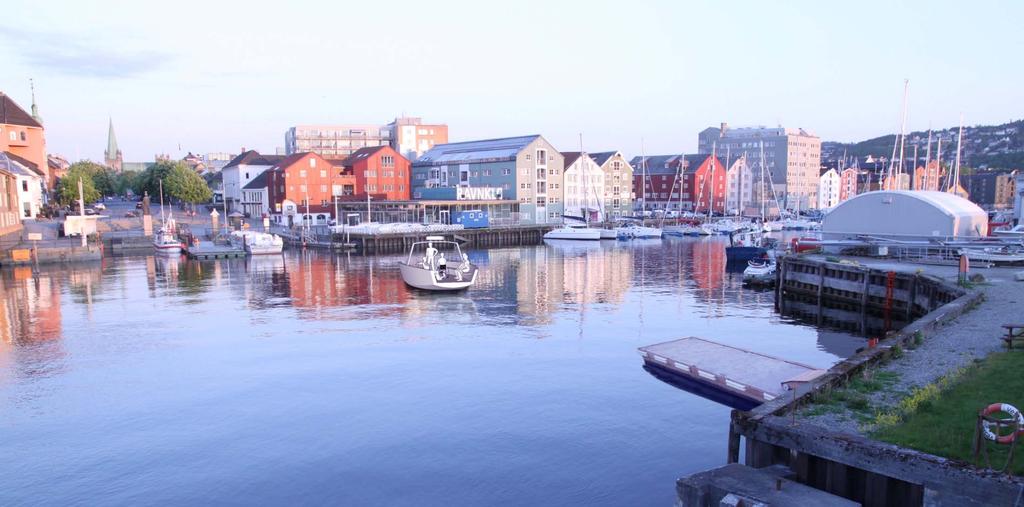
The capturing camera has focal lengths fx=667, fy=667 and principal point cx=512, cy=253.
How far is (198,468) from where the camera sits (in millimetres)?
14820

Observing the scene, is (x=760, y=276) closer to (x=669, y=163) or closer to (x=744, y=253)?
(x=744, y=253)

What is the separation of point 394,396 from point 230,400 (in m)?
4.78

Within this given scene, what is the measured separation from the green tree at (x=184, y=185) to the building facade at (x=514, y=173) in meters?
31.3

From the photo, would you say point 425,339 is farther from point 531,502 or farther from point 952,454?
point 952,454

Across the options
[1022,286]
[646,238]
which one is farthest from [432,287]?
[646,238]

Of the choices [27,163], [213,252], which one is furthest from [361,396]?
[27,163]

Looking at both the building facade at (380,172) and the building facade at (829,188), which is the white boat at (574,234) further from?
the building facade at (829,188)

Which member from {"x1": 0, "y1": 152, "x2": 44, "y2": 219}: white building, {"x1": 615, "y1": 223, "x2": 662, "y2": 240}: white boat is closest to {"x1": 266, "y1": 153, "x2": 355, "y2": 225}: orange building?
{"x1": 0, "y1": 152, "x2": 44, "y2": 219}: white building

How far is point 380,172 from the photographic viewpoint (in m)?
95.2

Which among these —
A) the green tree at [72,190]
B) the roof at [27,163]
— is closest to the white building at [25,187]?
the roof at [27,163]

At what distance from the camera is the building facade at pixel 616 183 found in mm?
107500

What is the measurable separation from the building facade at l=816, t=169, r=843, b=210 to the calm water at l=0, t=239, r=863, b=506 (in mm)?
126606

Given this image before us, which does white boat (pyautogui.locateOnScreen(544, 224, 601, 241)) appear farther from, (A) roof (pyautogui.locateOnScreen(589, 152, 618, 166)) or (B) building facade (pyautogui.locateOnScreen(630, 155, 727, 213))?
(B) building facade (pyautogui.locateOnScreen(630, 155, 727, 213))

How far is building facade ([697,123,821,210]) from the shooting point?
15500 centimetres
